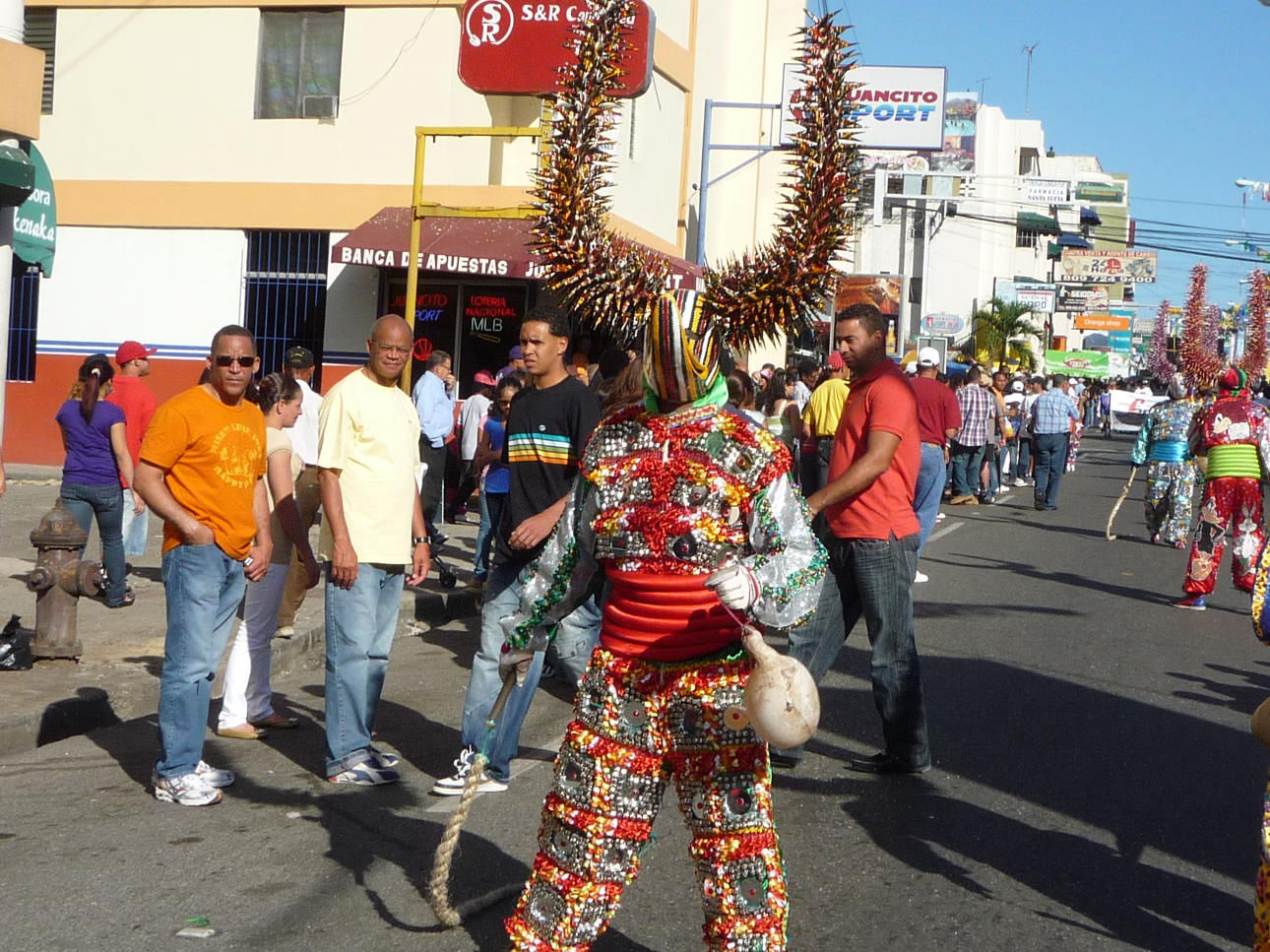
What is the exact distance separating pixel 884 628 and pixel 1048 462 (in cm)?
1713

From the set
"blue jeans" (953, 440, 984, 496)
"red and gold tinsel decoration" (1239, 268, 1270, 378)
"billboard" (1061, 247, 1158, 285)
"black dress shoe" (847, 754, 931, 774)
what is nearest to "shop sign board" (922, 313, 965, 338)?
"red and gold tinsel decoration" (1239, 268, 1270, 378)

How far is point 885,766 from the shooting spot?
6.76 meters

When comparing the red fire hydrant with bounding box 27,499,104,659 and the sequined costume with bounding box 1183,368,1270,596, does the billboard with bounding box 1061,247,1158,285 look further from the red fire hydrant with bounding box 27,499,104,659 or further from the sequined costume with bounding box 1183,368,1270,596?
the red fire hydrant with bounding box 27,499,104,659

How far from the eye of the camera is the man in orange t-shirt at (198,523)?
5.87 m

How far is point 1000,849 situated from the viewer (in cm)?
574

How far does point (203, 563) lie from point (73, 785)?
4.32 feet

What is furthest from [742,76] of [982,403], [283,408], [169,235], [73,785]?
[73,785]

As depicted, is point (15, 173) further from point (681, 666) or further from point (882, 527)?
point (681, 666)

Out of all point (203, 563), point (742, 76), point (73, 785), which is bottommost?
point (73, 785)

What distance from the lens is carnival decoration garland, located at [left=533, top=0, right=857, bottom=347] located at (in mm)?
4871

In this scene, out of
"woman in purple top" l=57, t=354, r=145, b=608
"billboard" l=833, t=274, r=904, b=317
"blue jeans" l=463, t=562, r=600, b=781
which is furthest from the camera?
"billboard" l=833, t=274, r=904, b=317

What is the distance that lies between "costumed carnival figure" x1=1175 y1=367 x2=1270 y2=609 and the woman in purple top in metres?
8.51

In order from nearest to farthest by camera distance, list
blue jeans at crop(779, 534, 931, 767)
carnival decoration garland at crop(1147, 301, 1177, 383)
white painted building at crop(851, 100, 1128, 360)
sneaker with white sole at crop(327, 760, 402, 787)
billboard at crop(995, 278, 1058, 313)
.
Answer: sneaker with white sole at crop(327, 760, 402, 787), blue jeans at crop(779, 534, 931, 767), carnival decoration garland at crop(1147, 301, 1177, 383), white painted building at crop(851, 100, 1128, 360), billboard at crop(995, 278, 1058, 313)

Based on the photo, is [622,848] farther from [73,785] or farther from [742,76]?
[742,76]
